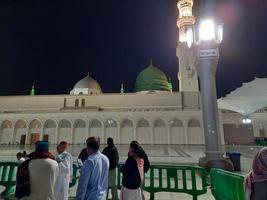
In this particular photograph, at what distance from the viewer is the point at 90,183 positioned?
2.32 metres

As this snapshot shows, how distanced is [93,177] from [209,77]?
18.3 ft

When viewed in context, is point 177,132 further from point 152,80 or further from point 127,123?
point 152,80

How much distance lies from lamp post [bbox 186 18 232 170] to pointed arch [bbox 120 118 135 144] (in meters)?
21.5

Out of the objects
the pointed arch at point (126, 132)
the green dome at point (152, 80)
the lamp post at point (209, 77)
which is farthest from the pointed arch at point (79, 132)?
the lamp post at point (209, 77)

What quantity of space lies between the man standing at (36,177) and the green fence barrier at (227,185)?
7.34 feet

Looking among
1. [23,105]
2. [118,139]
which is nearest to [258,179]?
[118,139]

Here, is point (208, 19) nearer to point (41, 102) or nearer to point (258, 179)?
point (258, 179)

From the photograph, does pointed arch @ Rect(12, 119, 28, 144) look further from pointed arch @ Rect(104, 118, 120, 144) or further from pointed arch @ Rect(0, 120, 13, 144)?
pointed arch @ Rect(104, 118, 120, 144)

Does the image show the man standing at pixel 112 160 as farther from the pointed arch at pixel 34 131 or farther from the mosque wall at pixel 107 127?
the pointed arch at pixel 34 131

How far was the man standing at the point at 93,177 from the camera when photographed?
2.22 meters

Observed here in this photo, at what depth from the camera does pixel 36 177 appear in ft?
7.14

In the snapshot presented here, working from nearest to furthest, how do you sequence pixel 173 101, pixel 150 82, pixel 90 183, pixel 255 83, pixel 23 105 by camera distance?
pixel 90 183
pixel 255 83
pixel 173 101
pixel 23 105
pixel 150 82

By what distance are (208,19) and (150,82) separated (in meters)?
31.2

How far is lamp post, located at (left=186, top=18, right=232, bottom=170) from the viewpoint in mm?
6314
